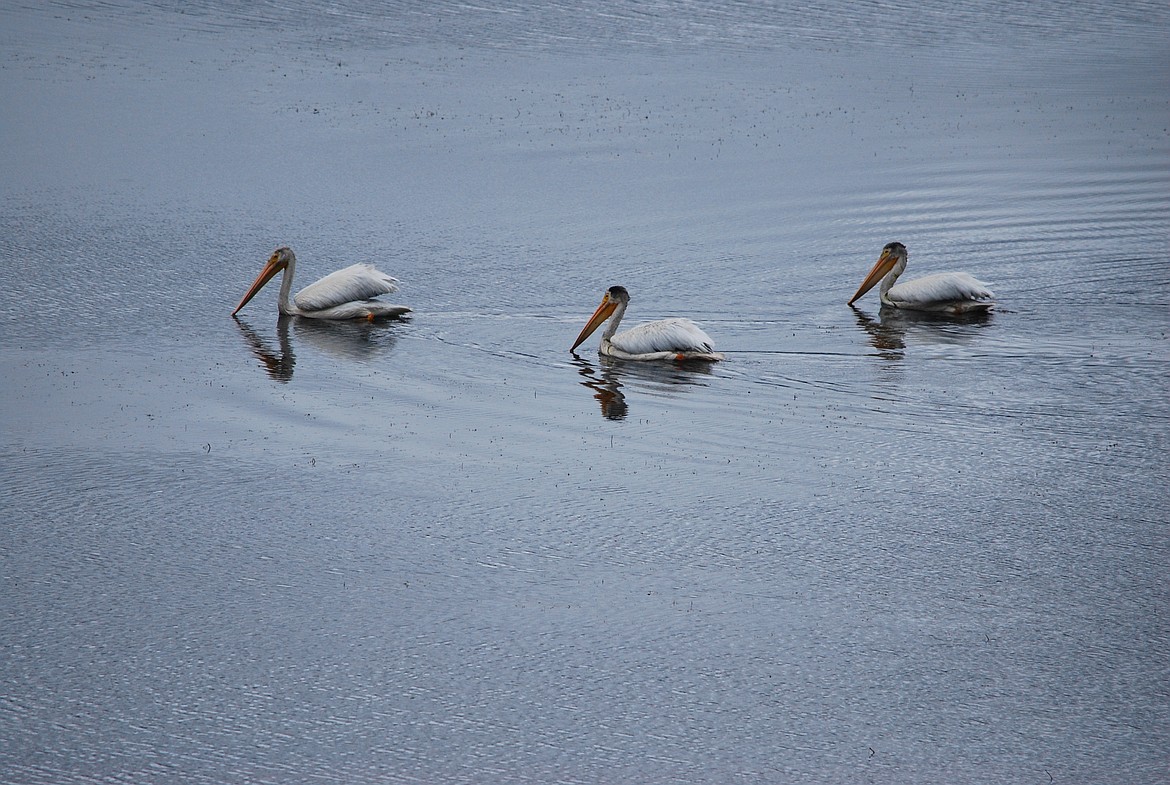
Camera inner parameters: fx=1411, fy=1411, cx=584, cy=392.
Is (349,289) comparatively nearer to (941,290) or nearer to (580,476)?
(580,476)

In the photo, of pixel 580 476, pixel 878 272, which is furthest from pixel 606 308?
pixel 580 476

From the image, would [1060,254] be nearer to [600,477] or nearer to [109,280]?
[600,477]

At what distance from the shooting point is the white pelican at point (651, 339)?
10.1 metres

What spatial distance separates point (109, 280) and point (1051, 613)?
974 centimetres

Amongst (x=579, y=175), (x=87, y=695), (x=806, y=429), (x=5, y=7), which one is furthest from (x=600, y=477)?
(x=5, y=7)

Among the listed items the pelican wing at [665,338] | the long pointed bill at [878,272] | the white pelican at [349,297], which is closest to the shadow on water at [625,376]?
the pelican wing at [665,338]

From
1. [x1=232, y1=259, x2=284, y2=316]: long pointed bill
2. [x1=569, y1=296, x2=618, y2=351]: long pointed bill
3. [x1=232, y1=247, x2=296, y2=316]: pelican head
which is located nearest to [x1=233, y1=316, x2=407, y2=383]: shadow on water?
[x1=232, y1=259, x2=284, y2=316]: long pointed bill

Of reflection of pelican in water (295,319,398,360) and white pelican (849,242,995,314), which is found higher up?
white pelican (849,242,995,314)

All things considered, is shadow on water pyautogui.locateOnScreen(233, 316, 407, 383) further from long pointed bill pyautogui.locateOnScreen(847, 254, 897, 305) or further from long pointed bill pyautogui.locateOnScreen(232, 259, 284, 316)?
long pointed bill pyautogui.locateOnScreen(847, 254, 897, 305)

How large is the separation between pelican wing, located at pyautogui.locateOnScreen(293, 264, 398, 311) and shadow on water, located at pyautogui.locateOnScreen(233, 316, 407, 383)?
0.17 m

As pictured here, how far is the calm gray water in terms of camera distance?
4.99 meters

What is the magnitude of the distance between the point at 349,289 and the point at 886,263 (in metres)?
4.77

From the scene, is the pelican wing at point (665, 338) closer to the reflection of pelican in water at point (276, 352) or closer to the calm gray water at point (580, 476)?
the calm gray water at point (580, 476)

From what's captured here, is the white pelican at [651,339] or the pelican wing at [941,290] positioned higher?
the pelican wing at [941,290]
